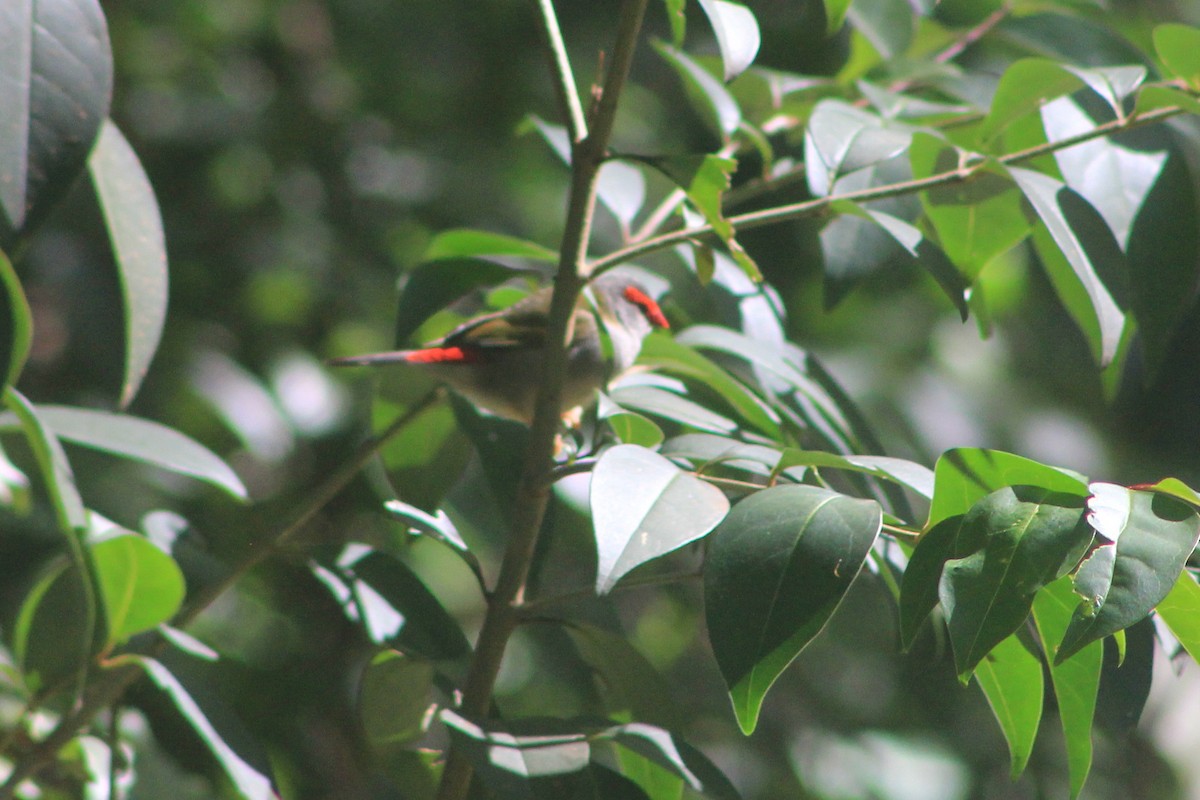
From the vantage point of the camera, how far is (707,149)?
330 cm

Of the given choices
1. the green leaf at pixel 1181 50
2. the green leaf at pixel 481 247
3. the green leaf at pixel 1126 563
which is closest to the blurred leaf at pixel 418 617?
the green leaf at pixel 481 247

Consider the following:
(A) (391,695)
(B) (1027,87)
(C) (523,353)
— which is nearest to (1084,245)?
(B) (1027,87)

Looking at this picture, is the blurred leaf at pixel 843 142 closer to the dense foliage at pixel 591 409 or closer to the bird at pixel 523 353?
the dense foliage at pixel 591 409

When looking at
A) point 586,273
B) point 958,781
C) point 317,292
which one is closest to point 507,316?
point 586,273

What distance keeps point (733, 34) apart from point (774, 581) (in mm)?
533

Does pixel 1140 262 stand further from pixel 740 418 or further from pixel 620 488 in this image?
pixel 620 488

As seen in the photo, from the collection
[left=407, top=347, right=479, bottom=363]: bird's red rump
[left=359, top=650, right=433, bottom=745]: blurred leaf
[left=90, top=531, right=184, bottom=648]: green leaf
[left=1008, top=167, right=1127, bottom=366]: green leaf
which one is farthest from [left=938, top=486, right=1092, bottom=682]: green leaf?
[left=407, top=347, right=479, bottom=363]: bird's red rump

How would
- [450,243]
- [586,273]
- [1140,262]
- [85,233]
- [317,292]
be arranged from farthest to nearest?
[317,292]
[85,233]
[450,243]
[1140,262]
[586,273]

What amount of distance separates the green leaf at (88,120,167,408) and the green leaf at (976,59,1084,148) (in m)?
0.86

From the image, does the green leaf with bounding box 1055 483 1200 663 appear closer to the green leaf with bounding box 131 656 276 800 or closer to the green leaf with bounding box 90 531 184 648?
the green leaf with bounding box 131 656 276 800

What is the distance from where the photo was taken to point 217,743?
46.1 inches

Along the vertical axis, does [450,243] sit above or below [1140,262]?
below

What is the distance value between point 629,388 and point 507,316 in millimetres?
694

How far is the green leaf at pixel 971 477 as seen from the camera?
0.84 metres
